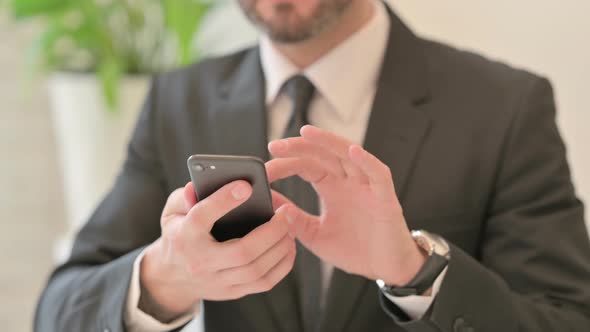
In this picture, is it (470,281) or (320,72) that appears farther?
(320,72)

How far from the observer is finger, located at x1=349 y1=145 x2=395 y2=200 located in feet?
2.52

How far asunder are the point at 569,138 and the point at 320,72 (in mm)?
606

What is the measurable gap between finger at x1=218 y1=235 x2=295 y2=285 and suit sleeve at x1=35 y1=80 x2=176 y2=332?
0.22 meters

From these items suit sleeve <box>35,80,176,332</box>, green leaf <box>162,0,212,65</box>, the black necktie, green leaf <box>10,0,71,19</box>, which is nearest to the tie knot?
the black necktie

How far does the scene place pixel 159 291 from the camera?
988mm

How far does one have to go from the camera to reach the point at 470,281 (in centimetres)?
92

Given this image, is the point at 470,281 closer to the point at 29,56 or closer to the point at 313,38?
the point at 313,38

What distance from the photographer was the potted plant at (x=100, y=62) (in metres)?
1.83

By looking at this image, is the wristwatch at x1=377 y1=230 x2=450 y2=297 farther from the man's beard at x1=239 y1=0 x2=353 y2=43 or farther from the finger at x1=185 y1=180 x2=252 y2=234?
the man's beard at x1=239 y1=0 x2=353 y2=43

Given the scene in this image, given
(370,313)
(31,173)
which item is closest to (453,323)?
(370,313)

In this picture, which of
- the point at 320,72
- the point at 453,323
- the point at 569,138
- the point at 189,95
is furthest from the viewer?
the point at 569,138

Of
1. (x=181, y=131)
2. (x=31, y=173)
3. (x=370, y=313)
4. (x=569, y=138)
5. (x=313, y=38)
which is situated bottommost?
(x=31, y=173)

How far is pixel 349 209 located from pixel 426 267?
12 centimetres

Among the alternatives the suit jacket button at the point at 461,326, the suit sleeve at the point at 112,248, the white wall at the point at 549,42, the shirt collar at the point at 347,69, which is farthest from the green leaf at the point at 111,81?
the suit jacket button at the point at 461,326
